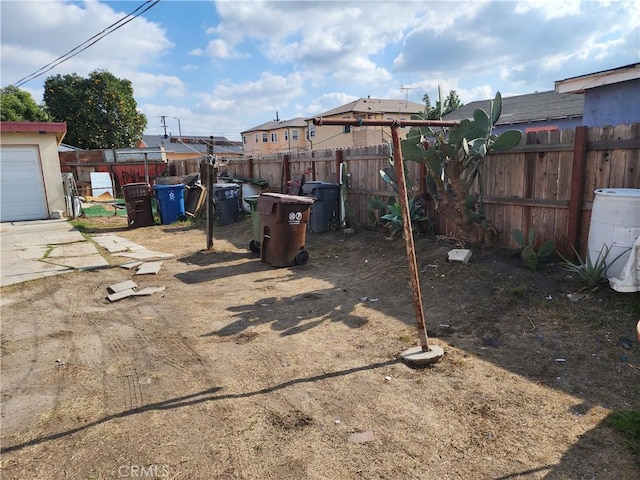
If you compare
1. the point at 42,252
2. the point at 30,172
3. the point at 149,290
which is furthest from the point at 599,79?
the point at 30,172

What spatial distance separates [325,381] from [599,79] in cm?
1015

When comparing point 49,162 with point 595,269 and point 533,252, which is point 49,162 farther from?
point 595,269

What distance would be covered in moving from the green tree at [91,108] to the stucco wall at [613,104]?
33.1m

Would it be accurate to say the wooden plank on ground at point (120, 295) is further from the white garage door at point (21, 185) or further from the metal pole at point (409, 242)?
the white garage door at point (21, 185)

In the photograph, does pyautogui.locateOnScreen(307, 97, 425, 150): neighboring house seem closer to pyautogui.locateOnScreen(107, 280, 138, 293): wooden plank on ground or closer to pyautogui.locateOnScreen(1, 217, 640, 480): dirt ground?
pyautogui.locateOnScreen(107, 280, 138, 293): wooden plank on ground

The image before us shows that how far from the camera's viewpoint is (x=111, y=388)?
3.41 meters

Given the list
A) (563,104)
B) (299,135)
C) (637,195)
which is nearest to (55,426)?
(637,195)

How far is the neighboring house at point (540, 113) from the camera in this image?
15.7m

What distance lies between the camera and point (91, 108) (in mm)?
32031

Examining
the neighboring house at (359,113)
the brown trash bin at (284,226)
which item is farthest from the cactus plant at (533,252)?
the neighboring house at (359,113)

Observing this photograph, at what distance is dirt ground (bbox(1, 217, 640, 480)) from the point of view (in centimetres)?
253

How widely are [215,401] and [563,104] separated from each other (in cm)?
1925

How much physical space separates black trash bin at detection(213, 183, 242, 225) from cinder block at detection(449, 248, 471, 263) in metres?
7.99

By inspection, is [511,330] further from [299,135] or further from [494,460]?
[299,135]
